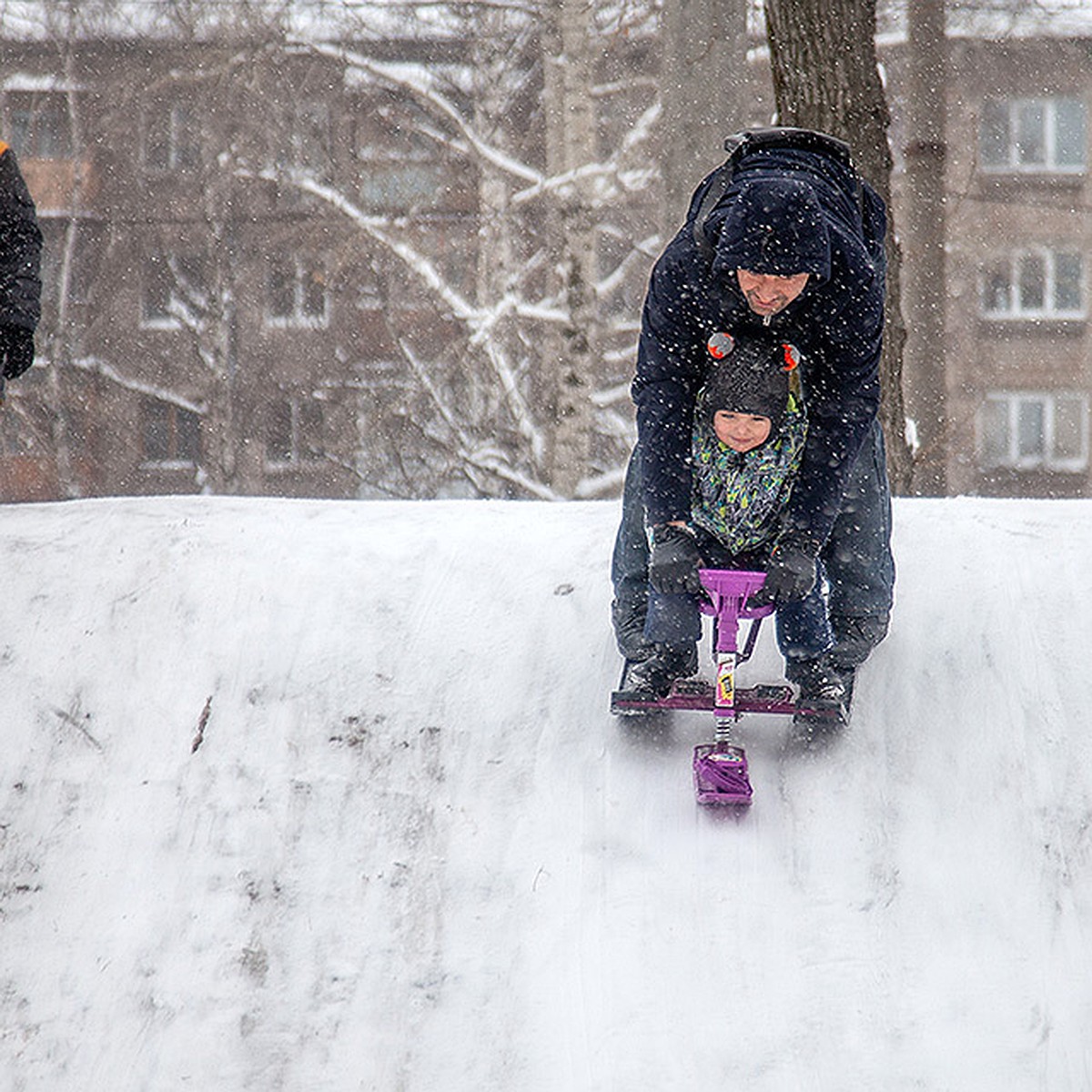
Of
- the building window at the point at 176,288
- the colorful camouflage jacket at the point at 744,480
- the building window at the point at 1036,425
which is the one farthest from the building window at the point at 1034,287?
the colorful camouflage jacket at the point at 744,480

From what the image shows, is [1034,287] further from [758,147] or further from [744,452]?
[744,452]

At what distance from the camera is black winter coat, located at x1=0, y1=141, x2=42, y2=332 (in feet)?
13.1

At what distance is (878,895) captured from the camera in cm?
303

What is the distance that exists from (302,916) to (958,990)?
1.42 m

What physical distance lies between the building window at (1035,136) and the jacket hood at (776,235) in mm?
19143

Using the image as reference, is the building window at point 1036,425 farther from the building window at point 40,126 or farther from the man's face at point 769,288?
the man's face at point 769,288

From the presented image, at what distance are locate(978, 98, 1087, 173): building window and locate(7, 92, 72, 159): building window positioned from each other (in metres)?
13.2

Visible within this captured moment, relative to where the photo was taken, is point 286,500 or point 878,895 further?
point 286,500

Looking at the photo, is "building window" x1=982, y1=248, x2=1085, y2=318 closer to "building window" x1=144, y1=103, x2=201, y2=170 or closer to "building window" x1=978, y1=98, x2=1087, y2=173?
"building window" x1=978, y1=98, x2=1087, y2=173

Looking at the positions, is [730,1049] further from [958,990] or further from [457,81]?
[457,81]

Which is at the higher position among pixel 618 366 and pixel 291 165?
pixel 291 165

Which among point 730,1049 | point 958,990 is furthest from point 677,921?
point 958,990

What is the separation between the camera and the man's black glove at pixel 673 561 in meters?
3.06

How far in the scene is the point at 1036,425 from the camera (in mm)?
21000
